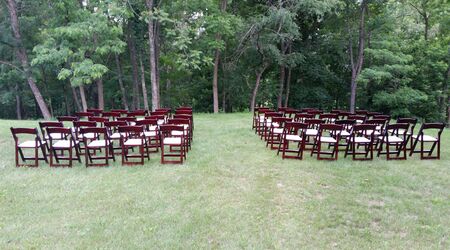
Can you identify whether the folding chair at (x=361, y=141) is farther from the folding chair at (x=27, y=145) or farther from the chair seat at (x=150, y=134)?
the folding chair at (x=27, y=145)

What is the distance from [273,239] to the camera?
381cm

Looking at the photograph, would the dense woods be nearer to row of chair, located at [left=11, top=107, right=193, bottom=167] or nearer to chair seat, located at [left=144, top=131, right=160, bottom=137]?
chair seat, located at [left=144, top=131, right=160, bottom=137]

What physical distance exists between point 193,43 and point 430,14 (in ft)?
41.1

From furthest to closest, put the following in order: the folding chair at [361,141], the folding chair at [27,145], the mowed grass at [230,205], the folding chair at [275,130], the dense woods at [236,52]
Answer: the dense woods at [236,52] → the folding chair at [275,130] → the folding chair at [361,141] → the folding chair at [27,145] → the mowed grass at [230,205]

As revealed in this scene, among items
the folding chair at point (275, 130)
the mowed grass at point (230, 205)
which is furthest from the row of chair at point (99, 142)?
the folding chair at point (275, 130)

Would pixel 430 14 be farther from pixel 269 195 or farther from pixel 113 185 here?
pixel 113 185

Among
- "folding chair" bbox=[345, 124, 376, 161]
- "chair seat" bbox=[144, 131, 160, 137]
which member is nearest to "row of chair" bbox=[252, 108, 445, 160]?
"folding chair" bbox=[345, 124, 376, 161]

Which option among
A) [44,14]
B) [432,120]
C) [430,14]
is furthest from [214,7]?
[432,120]

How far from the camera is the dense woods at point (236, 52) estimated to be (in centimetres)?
1436

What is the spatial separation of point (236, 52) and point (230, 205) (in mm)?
13759

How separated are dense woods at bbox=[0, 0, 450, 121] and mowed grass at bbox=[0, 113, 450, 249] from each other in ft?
25.5

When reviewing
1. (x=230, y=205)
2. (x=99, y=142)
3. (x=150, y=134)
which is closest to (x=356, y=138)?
(x=230, y=205)

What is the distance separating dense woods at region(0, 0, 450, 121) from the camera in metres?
14.4

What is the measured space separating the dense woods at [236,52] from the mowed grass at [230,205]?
776 cm
